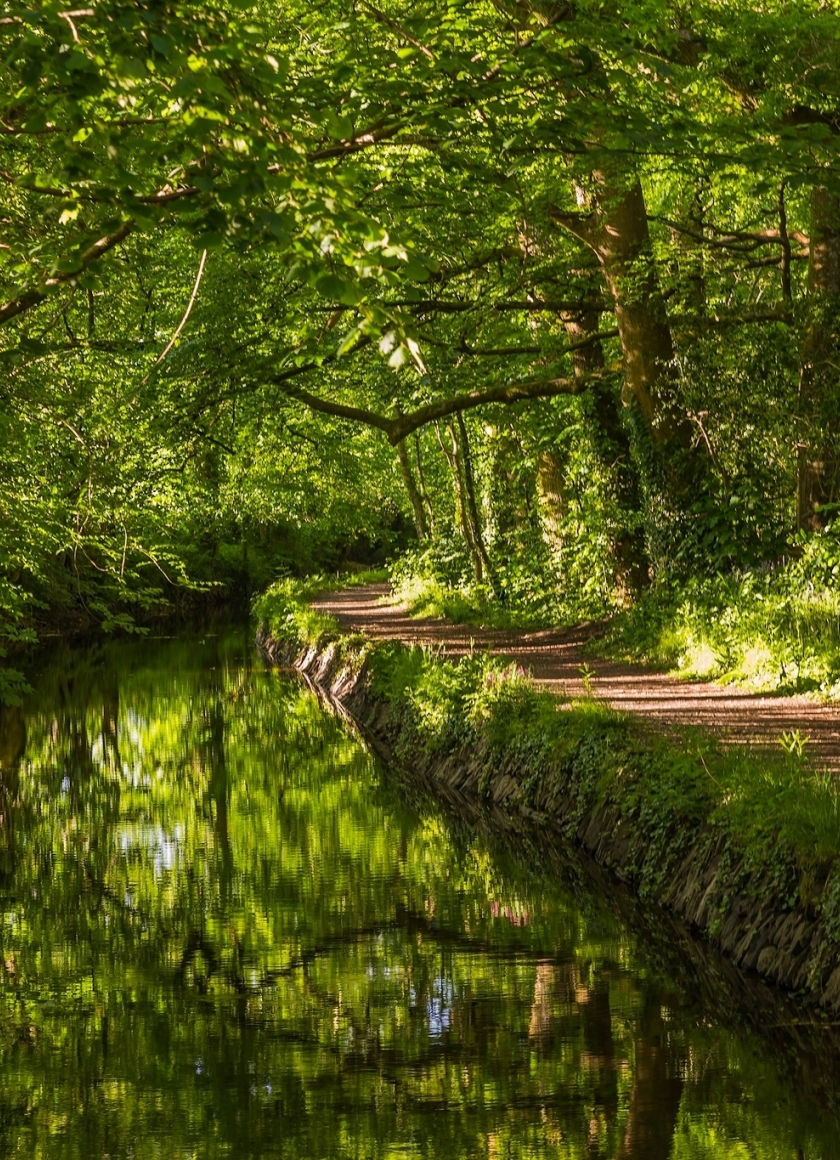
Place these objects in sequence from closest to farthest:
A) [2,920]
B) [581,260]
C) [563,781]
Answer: [2,920] → [563,781] → [581,260]

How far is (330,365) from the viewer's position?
60.5 ft

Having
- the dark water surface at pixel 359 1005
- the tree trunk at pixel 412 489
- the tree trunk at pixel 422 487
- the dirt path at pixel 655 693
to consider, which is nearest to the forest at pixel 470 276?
the dirt path at pixel 655 693

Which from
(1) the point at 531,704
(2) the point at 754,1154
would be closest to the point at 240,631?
(1) the point at 531,704

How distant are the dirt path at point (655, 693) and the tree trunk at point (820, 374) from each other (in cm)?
287

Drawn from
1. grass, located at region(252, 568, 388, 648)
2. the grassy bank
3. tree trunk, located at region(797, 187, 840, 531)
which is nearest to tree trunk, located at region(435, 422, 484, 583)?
grass, located at region(252, 568, 388, 648)

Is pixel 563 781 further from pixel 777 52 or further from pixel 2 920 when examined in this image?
pixel 777 52

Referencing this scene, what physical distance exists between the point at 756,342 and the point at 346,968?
11085 mm

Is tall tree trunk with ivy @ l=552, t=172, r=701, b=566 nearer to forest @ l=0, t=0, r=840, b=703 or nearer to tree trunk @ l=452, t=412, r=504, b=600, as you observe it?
forest @ l=0, t=0, r=840, b=703

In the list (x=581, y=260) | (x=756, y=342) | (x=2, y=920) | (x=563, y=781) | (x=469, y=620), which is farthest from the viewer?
(x=469, y=620)

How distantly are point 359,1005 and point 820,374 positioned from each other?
1077 cm

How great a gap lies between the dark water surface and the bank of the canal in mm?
307

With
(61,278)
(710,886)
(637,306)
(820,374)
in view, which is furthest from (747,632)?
(61,278)

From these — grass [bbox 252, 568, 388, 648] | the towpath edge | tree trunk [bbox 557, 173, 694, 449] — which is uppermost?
tree trunk [bbox 557, 173, 694, 449]

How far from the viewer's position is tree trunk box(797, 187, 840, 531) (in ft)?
53.4
